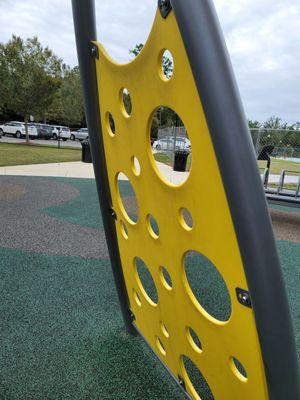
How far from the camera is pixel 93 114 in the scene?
1.68m

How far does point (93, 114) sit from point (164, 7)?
0.92 m

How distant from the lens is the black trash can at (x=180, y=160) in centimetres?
1271

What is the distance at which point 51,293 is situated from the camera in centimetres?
288

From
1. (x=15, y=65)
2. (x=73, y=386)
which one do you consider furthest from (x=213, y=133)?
(x=15, y=65)

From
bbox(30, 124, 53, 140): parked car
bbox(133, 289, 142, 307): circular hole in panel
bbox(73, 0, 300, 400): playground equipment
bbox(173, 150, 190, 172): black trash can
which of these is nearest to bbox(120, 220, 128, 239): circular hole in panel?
bbox(73, 0, 300, 400): playground equipment

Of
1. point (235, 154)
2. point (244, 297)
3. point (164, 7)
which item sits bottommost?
point (244, 297)

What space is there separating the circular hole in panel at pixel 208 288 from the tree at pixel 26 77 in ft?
64.7

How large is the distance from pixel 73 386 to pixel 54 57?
76.5 ft

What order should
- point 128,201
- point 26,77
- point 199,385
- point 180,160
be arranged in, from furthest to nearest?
point 26,77 < point 180,160 < point 128,201 < point 199,385

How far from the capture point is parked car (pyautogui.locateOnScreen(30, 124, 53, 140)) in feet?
97.5

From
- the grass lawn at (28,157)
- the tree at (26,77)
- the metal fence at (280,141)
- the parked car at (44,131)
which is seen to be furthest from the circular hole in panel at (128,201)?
the parked car at (44,131)

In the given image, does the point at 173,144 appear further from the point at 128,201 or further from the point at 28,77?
the point at 28,77

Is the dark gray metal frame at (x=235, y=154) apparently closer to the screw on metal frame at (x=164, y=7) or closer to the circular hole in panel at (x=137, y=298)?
the screw on metal frame at (x=164, y=7)

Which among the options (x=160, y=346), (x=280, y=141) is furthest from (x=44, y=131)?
(x=160, y=346)
